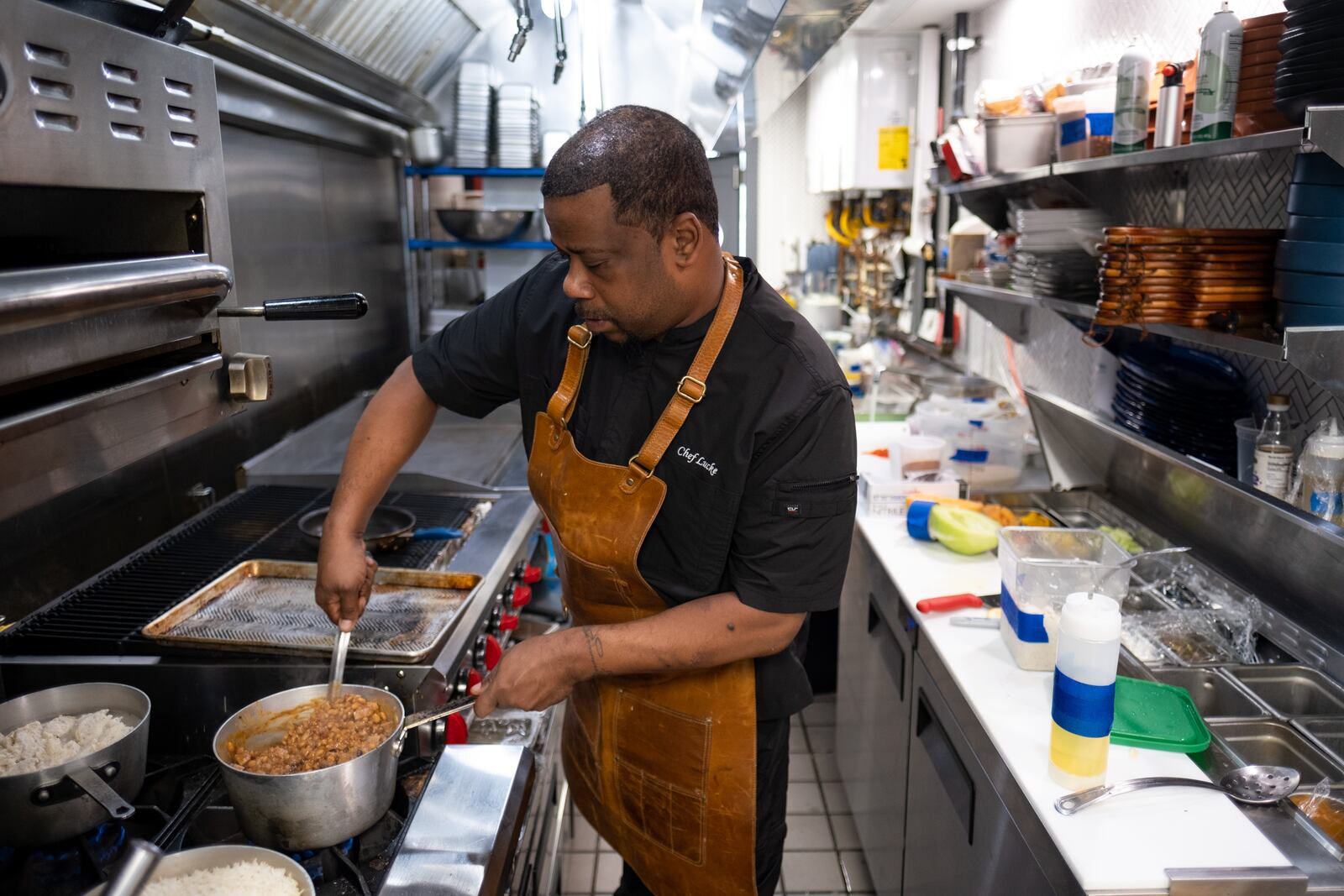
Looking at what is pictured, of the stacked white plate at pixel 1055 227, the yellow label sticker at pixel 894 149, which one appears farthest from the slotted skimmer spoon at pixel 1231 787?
the yellow label sticker at pixel 894 149

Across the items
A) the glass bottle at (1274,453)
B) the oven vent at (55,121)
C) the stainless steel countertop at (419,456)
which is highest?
the oven vent at (55,121)

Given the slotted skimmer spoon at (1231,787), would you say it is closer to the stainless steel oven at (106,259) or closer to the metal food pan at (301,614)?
the metal food pan at (301,614)

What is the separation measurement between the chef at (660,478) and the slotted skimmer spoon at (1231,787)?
455 mm

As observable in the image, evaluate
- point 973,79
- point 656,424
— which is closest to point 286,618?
point 656,424

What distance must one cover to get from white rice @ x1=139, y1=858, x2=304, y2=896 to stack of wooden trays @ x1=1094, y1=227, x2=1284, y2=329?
183cm

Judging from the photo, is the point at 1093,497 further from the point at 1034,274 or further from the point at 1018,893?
the point at 1018,893

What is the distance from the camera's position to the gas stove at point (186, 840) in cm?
121

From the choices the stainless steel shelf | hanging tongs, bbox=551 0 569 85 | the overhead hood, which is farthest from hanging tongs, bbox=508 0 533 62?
the stainless steel shelf

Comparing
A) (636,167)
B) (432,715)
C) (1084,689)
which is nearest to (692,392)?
(636,167)

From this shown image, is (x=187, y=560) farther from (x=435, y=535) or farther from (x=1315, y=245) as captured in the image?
(x=1315, y=245)

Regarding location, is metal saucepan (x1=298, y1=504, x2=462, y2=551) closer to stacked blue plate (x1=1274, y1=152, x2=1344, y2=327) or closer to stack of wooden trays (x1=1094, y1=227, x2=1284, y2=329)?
stack of wooden trays (x1=1094, y1=227, x2=1284, y2=329)

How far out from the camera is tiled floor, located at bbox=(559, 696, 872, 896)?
9.23ft

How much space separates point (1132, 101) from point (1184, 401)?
75 centimetres

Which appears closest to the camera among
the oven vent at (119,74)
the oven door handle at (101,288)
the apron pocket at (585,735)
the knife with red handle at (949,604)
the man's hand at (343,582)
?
the oven door handle at (101,288)
